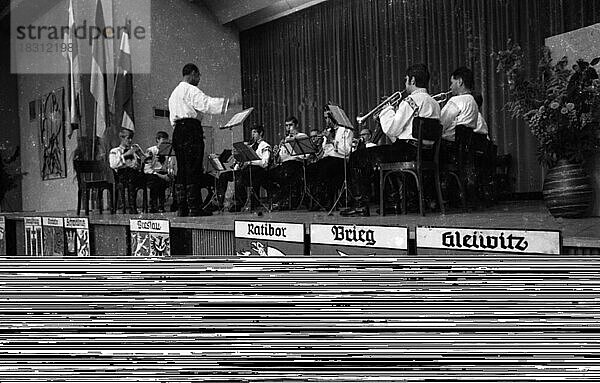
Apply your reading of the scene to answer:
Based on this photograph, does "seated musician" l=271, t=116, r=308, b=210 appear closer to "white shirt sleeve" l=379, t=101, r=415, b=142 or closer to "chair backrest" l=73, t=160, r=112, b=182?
"chair backrest" l=73, t=160, r=112, b=182

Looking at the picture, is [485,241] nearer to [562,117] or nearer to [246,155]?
[246,155]

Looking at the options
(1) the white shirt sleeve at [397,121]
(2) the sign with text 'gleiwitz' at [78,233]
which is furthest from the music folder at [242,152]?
(1) the white shirt sleeve at [397,121]

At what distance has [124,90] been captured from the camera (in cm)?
49

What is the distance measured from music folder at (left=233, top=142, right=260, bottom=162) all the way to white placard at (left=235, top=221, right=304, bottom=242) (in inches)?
9.6

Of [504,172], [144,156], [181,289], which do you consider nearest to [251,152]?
[144,156]

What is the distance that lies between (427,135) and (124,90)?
1.13m

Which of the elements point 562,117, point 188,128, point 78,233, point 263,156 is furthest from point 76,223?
point 562,117

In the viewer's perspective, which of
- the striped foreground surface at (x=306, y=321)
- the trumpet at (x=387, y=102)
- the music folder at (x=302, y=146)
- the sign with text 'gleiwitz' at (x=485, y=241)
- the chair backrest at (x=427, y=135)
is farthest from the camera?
the trumpet at (x=387, y=102)

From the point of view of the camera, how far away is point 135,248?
0.39 metres

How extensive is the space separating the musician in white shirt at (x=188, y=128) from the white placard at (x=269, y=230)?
145 millimetres

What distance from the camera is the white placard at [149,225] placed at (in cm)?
41

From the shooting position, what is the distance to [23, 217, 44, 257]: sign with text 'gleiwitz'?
39cm

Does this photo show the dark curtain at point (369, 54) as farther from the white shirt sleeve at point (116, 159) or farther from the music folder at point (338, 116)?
the white shirt sleeve at point (116, 159)

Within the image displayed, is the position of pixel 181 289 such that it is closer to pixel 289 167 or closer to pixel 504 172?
pixel 289 167
